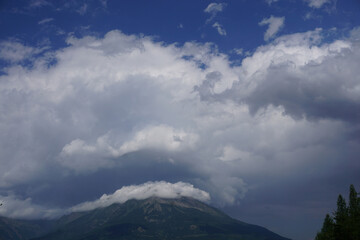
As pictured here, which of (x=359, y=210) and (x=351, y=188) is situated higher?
(x=351, y=188)

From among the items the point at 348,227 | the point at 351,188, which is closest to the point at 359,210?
the point at 351,188

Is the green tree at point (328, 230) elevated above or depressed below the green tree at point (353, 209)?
below

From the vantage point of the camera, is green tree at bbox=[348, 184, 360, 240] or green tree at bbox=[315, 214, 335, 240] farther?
green tree at bbox=[315, 214, 335, 240]

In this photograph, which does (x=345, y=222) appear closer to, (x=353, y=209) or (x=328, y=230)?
(x=328, y=230)

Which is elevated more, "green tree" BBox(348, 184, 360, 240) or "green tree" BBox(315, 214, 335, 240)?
"green tree" BBox(348, 184, 360, 240)

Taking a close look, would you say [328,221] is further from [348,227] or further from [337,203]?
[348,227]

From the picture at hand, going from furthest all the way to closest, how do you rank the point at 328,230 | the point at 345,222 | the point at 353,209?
the point at 353,209
the point at 328,230
the point at 345,222

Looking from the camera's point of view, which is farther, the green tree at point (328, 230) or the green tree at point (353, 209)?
the green tree at point (328, 230)

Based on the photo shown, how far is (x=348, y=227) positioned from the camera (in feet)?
425

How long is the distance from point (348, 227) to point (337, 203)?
42.5 metres

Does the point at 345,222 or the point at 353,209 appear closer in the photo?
the point at 345,222

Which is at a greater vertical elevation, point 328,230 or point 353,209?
point 353,209


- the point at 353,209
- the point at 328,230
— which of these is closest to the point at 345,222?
the point at 328,230

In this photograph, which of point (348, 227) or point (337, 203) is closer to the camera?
point (348, 227)
